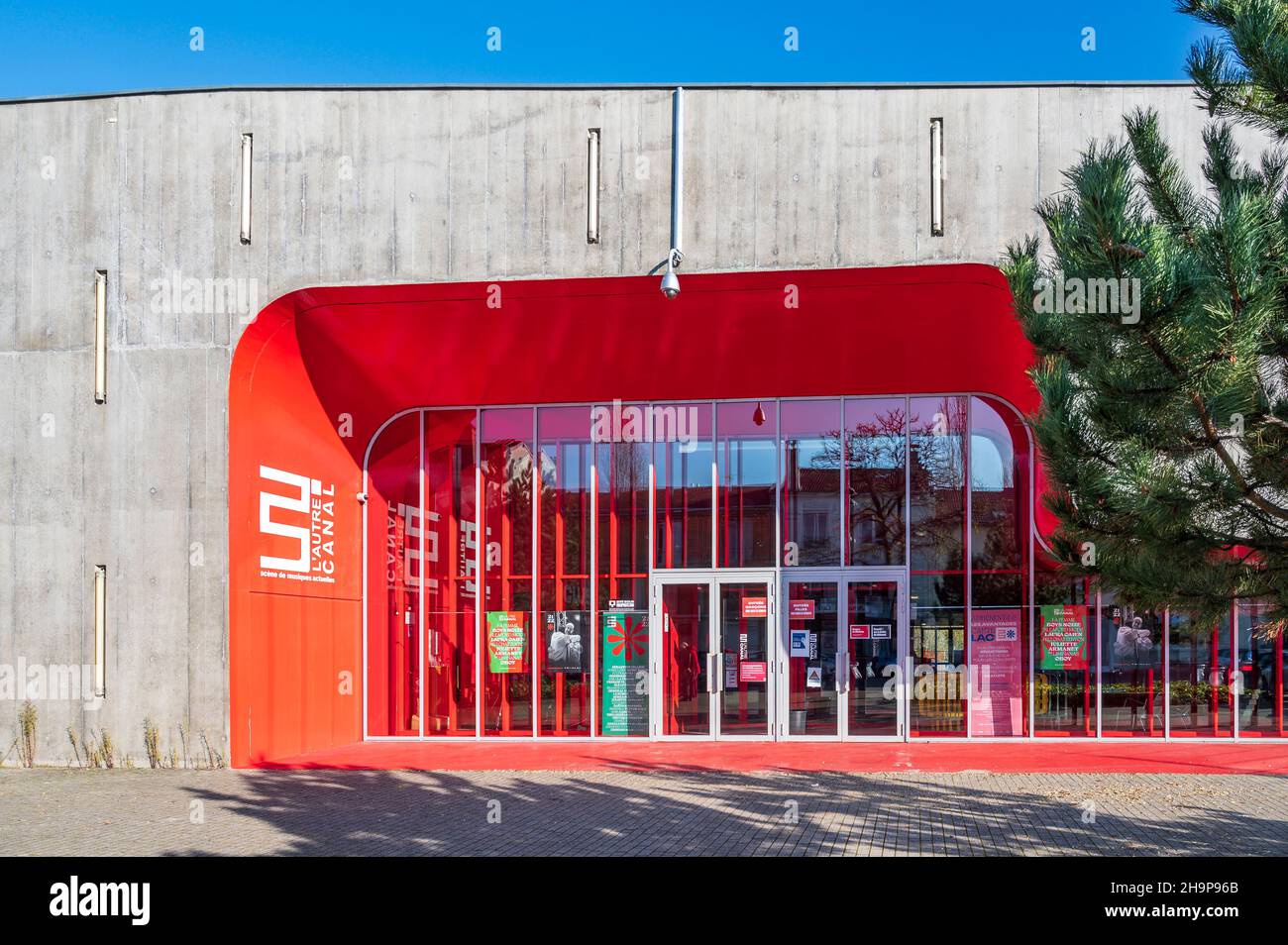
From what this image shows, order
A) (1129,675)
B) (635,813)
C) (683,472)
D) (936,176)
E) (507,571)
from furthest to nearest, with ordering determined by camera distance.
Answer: (507,571), (683,472), (1129,675), (936,176), (635,813)

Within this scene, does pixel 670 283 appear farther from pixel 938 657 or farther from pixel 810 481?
pixel 938 657

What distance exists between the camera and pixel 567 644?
53.9ft

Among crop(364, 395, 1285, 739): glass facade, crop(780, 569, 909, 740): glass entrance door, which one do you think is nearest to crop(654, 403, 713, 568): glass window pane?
crop(364, 395, 1285, 739): glass facade

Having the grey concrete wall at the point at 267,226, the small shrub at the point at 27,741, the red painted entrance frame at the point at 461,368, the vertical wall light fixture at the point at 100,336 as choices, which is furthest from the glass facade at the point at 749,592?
the small shrub at the point at 27,741

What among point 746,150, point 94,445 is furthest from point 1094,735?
point 94,445

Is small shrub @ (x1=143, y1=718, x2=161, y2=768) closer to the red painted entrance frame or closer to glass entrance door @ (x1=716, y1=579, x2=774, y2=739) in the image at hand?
the red painted entrance frame

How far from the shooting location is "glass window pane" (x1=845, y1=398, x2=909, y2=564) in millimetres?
16016

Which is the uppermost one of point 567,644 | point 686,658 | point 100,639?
point 100,639

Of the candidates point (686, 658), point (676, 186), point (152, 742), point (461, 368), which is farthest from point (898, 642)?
point (152, 742)

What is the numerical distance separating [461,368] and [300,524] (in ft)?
9.01

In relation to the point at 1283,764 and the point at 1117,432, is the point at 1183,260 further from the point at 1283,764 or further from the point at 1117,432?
the point at 1283,764

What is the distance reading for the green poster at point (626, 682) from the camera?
53.5ft

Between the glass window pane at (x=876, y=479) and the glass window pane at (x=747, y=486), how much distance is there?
1015mm
